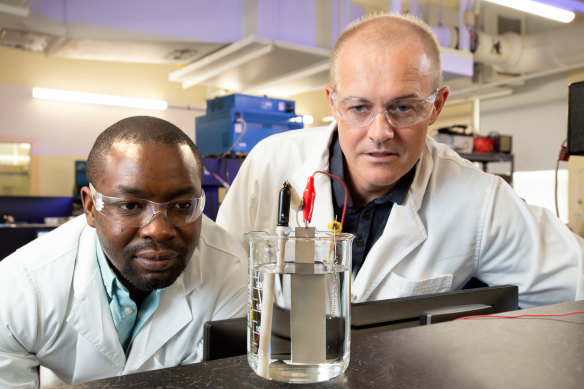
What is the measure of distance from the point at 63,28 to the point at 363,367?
3.90 metres

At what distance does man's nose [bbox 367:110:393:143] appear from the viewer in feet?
3.42

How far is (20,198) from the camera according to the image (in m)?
4.15

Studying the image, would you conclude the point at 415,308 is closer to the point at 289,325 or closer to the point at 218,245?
the point at 289,325

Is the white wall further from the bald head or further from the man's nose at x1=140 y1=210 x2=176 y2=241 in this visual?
the man's nose at x1=140 y1=210 x2=176 y2=241

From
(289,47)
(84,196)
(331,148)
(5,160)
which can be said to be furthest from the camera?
(5,160)

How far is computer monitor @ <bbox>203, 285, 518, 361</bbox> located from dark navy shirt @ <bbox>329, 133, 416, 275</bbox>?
1.55 feet

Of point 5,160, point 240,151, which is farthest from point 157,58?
point 5,160

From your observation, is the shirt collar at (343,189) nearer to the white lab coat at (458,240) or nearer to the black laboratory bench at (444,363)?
the white lab coat at (458,240)

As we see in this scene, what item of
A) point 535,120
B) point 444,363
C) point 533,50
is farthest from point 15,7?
point 535,120

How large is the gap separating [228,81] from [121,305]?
419 centimetres

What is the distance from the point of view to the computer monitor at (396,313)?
573 millimetres

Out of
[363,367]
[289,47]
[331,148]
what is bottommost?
[363,367]

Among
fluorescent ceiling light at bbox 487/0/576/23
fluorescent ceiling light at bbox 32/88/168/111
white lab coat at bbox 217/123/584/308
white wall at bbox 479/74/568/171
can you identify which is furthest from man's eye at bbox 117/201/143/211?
white wall at bbox 479/74/568/171

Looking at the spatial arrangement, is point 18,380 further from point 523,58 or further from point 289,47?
point 523,58
